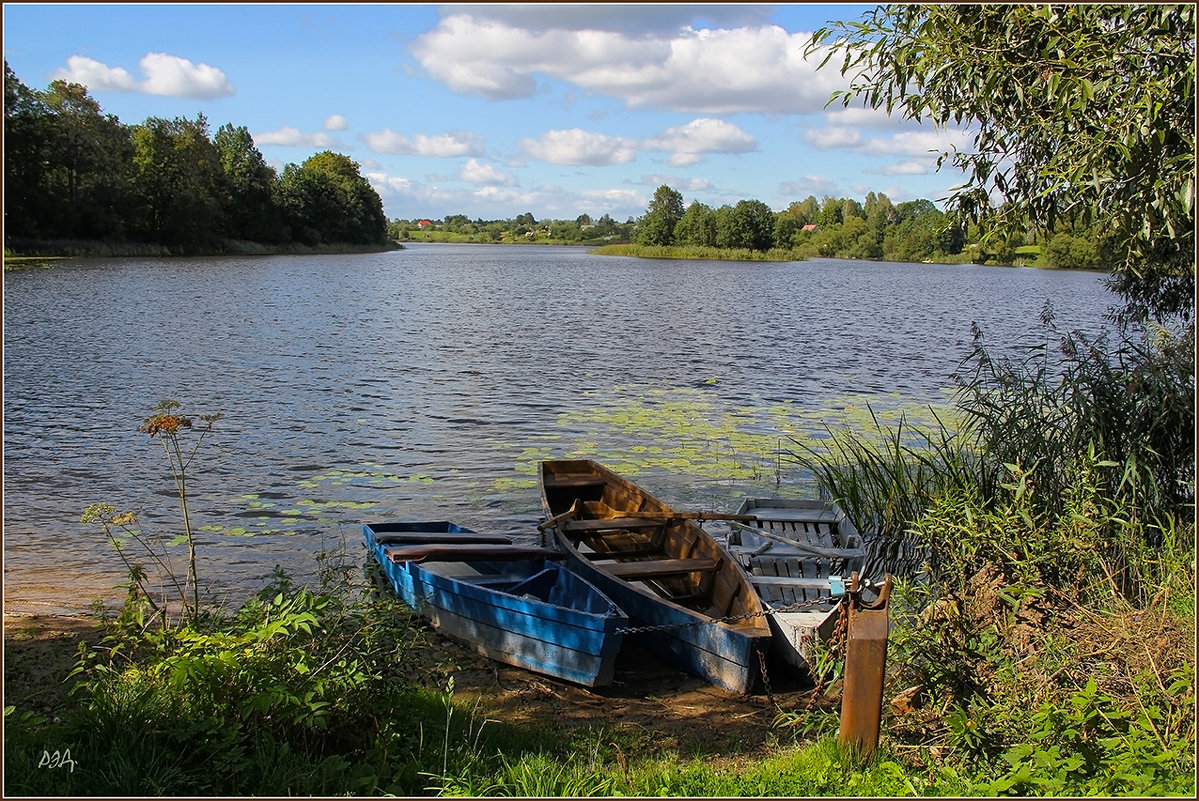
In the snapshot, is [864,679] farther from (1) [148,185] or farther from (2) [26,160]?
(1) [148,185]

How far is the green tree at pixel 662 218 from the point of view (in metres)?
115

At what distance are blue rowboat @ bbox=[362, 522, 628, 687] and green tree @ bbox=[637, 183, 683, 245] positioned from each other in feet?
353

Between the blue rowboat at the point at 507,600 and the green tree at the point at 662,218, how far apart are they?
10774 cm

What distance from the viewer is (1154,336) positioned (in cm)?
786

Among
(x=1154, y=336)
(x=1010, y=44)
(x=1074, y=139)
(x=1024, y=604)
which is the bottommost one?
(x=1024, y=604)

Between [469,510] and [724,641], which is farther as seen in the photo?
[469,510]

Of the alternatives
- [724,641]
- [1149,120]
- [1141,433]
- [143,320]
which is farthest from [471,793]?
[143,320]

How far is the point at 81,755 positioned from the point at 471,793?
67.2 inches

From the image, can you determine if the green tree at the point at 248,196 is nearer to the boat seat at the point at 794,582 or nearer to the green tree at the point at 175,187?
the green tree at the point at 175,187

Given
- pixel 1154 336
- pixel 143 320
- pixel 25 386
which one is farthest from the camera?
pixel 143 320

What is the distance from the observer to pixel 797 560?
871cm

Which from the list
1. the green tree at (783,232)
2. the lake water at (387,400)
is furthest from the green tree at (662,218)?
the lake water at (387,400)

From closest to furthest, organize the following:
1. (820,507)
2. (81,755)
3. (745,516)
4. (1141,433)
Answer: (81,755) < (1141,433) < (745,516) < (820,507)

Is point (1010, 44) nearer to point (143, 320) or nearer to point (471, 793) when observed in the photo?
point (471, 793)
